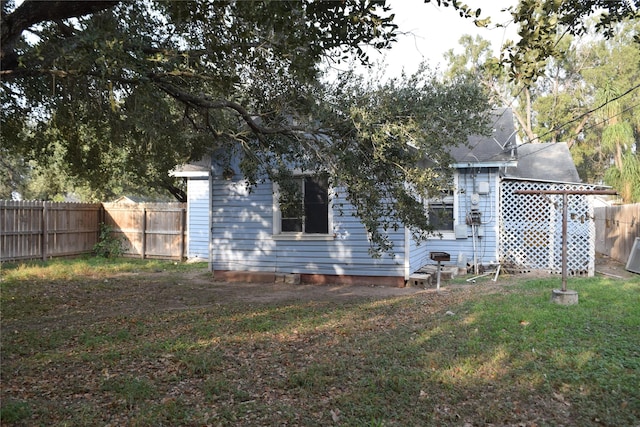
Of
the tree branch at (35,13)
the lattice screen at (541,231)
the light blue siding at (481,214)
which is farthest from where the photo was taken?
the light blue siding at (481,214)

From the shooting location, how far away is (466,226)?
12383mm

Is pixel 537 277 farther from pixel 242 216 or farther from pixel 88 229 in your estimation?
pixel 88 229

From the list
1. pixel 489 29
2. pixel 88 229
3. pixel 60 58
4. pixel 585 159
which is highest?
pixel 585 159

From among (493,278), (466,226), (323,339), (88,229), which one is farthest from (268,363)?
(88,229)

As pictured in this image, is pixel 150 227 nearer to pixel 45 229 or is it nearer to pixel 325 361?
pixel 45 229

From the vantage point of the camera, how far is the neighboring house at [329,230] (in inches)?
407

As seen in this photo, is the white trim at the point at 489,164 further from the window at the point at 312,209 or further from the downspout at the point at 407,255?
the window at the point at 312,209

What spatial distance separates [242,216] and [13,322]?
17.6ft

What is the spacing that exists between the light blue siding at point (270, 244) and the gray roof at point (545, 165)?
4.84 m

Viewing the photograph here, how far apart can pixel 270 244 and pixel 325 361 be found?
6.27 metres

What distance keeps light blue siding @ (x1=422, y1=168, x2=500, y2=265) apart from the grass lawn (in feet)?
12.0

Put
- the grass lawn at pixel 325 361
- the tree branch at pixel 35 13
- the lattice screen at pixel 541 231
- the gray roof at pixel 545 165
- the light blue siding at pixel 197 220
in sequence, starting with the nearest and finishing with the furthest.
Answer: the grass lawn at pixel 325 361
the tree branch at pixel 35 13
the lattice screen at pixel 541 231
the gray roof at pixel 545 165
the light blue siding at pixel 197 220

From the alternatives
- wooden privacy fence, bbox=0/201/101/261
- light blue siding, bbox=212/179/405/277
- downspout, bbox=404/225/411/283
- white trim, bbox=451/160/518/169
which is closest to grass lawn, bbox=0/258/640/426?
downspout, bbox=404/225/411/283

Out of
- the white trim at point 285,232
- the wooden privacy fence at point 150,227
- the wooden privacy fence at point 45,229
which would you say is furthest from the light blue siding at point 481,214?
the wooden privacy fence at point 45,229
